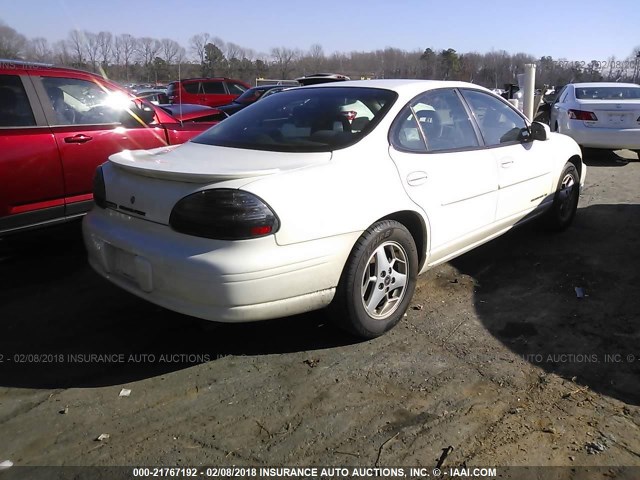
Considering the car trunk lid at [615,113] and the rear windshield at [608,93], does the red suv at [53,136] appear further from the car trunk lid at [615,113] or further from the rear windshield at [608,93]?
the rear windshield at [608,93]

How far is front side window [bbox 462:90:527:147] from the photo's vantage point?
13.1 feet

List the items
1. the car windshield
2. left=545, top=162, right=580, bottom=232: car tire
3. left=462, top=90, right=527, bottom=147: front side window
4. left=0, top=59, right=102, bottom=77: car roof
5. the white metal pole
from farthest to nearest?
the white metal pole → left=545, top=162, right=580, bottom=232: car tire → left=0, top=59, right=102, bottom=77: car roof → left=462, top=90, right=527, bottom=147: front side window → the car windshield

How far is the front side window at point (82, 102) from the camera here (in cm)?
439

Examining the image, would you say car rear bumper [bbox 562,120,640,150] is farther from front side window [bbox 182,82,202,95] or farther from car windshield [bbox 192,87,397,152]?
front side window [bbox 182,82,202,95]

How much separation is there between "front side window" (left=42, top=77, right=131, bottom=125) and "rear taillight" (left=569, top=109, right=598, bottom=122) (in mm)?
7676

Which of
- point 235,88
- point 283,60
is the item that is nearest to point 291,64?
point 283,60

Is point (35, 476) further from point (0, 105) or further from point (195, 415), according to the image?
point (0, 105)

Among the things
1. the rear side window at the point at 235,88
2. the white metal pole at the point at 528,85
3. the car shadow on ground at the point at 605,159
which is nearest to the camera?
the car shadow on ground at the point at 605,159

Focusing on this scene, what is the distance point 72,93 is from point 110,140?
49 centimetres

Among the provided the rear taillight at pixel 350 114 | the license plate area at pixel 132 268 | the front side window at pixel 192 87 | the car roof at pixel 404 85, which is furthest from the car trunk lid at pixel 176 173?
the front side window at pixel 192 87

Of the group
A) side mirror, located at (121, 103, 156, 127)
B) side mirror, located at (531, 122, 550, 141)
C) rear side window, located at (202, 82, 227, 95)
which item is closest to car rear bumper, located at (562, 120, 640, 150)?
side mirror, located at (531, 122, 550, 141)

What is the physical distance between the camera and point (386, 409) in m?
2.52

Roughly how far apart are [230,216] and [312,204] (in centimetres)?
42

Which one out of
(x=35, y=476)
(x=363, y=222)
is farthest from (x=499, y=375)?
(x=35, y=476)
